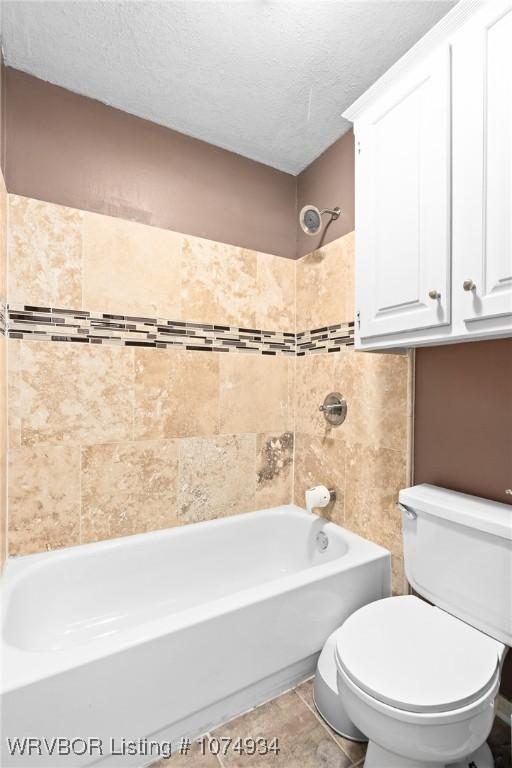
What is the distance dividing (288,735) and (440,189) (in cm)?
189

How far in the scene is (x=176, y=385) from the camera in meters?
1.89

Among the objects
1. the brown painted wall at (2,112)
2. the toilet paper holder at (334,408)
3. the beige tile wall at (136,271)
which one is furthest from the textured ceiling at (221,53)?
the toilet paper holder at (334,408)

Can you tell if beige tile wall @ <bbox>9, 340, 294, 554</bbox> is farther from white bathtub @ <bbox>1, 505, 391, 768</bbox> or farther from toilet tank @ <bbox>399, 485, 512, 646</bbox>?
toilet tank @ <bbox>399, 485, 512, 646</bbox>

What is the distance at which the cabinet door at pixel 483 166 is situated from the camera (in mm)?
975

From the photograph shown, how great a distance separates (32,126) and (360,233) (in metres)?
1.53

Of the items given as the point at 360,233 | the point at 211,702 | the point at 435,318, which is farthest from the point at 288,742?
the point at 360,233

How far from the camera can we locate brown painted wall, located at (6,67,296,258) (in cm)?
160

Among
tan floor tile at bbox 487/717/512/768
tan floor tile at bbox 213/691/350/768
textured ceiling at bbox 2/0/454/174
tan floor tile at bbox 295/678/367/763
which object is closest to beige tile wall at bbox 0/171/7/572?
textured ceiling at bbox 2/0/454/174

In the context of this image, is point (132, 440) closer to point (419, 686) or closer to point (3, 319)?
point (3, 319)

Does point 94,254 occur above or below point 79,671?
above

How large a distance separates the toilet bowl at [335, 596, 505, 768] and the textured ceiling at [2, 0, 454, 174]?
2.13 m

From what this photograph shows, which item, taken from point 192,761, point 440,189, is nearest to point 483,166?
point 440,189

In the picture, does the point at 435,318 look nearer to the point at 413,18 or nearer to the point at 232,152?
the point at 413,18

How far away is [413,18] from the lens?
4.39 feet
